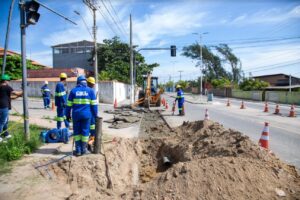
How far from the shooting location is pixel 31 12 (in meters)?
7.26

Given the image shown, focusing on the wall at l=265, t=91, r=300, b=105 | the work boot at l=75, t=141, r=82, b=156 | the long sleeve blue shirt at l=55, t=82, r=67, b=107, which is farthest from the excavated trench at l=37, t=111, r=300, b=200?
the wall at l=265, t=91, r=300, b=105

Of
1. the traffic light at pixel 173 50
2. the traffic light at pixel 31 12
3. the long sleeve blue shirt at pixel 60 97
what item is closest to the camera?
the traffic light at pixel 31 12

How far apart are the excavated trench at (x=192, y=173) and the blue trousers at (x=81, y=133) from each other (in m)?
0.43

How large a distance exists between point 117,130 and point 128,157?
4.23m

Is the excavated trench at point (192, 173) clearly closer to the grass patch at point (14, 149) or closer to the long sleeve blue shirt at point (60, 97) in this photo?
the grass patch at point (14, 149)

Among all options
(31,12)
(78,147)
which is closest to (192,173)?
(78,147)

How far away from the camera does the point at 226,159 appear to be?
5.09 metres

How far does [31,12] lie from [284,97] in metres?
35.8

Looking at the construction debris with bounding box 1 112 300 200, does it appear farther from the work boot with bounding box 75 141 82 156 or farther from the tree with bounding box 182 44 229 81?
the tree with bounding box 182 44 229 81

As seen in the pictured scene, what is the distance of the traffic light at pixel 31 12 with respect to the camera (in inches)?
285

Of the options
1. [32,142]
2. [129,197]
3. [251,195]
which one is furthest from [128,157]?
[251,195]

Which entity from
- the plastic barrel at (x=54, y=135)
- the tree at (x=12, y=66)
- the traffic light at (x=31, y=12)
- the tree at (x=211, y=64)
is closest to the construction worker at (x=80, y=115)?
the plastic barrel at (x=54, y=135)

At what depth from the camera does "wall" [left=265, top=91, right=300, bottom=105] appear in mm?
33963

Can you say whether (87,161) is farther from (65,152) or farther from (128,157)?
(128,157)
